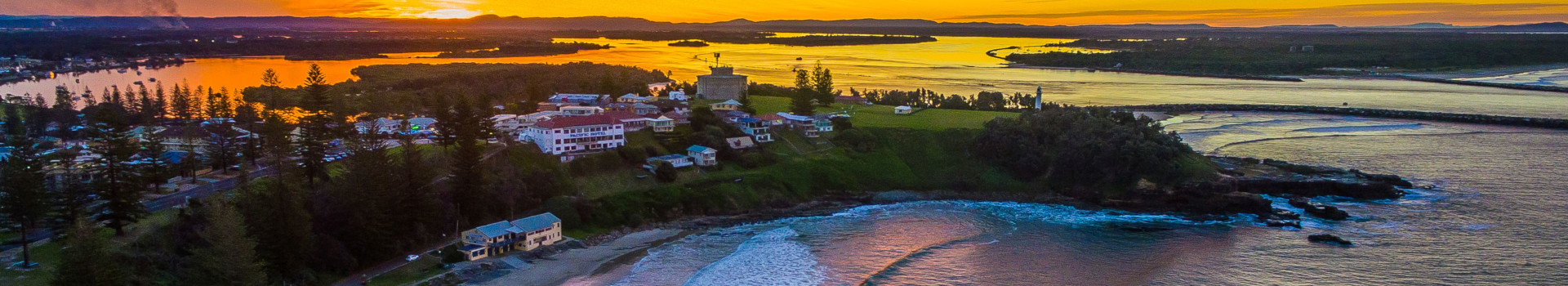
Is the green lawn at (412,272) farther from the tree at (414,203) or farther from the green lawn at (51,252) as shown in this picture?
the green lawn at (51,252)

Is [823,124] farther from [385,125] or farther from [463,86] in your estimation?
[463,86]

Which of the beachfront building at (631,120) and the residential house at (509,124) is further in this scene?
the beachfront building at (631,120)

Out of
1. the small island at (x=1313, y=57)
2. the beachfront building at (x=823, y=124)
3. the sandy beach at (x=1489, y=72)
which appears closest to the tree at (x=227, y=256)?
the beachfront building at (x=823, y=124)

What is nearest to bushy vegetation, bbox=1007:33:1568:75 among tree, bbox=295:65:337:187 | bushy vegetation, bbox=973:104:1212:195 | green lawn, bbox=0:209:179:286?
bushy vegetation, bbox=973:104:1212:195

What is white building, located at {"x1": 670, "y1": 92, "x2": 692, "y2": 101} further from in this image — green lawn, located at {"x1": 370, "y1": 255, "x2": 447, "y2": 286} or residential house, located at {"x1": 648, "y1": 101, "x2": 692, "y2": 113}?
green lawn, located at {"x1": 370, "y1": 255, "x2": 447, "y2": 286}

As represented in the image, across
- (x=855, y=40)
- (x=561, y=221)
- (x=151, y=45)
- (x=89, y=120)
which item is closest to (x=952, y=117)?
(x=561, y=221)

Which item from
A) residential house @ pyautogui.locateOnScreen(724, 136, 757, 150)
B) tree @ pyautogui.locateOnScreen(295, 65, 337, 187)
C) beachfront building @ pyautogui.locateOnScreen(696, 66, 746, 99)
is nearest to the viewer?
tree @ pyautogui.locateOnScreen(295, 65, 337, 187)
